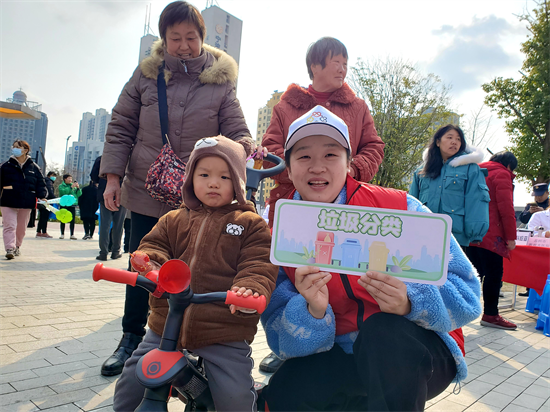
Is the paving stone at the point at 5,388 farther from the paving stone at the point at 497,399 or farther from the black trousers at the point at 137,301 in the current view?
the paving stone at the point at 497,399

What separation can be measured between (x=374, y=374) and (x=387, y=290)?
278mm

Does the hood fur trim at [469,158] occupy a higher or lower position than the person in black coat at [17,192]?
higher

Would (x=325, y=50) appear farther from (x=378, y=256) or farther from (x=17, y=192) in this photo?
(x=17, y=192)

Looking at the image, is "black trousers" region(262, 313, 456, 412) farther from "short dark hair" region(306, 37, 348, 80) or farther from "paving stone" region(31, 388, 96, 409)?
"short dark hair" region(306, 37, 348, 80)

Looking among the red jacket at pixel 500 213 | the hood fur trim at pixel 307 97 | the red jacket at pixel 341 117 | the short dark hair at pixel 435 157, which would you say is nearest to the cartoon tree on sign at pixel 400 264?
the red jacket at pixel 341 117

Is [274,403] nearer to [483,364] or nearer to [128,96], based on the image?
[128,96]

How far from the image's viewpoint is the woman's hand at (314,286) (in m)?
1.25

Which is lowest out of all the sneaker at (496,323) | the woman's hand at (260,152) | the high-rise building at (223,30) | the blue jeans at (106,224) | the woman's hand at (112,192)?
the sneaker at (496,323)

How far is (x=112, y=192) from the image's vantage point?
8.20 feet

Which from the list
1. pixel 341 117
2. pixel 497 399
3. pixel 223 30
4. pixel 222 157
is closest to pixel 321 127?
pixel 222 157

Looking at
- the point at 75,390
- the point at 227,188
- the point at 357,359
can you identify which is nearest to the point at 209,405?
the point at 357,359

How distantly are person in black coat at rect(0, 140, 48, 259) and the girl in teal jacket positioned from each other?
23.0 feet

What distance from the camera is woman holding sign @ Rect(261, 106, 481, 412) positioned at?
125 cm

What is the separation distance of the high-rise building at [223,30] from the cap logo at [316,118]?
51.1m
